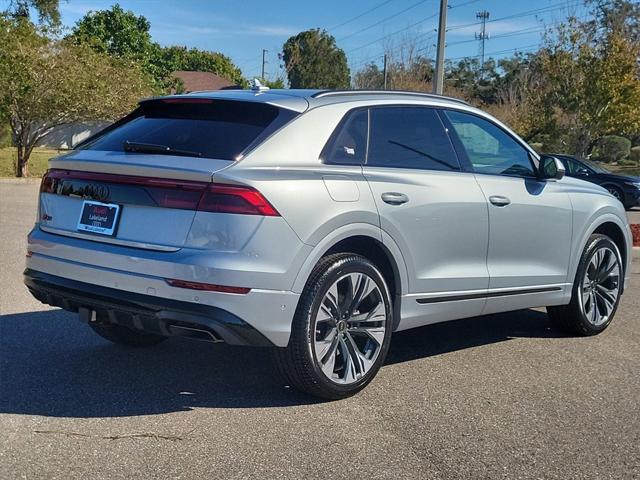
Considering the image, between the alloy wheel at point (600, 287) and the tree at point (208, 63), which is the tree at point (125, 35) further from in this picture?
the alloy wheel at point (600, 287)

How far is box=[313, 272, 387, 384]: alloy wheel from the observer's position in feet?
14.2

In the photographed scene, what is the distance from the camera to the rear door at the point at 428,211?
4676 millimetres

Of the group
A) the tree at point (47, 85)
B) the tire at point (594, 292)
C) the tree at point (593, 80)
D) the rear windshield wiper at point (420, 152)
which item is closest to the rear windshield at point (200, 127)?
the rear windshield wiper at point (420, 152)

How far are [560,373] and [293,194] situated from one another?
97.0 inches

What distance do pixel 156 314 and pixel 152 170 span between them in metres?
0.78

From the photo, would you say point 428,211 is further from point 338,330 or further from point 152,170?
point 152,170

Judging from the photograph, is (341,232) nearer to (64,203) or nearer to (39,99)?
(64,203)

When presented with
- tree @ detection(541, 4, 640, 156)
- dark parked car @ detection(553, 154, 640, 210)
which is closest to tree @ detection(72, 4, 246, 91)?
tree @ detection(541, 4, 640, 156)

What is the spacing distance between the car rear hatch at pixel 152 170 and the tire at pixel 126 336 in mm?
1000

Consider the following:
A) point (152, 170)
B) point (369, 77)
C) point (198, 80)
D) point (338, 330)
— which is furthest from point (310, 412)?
point (198, 80)

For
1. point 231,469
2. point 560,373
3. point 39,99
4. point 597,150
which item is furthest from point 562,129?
point 231,469

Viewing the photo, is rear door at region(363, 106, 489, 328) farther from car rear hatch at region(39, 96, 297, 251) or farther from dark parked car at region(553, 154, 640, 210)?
dark parked car at region(553, 154, 640, 210)

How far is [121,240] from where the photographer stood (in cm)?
412

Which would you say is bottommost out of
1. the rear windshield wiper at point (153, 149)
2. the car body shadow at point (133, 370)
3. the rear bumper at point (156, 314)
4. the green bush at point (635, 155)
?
the green bush at point (635, 155)
